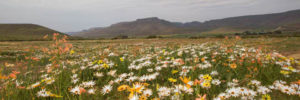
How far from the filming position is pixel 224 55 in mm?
5344

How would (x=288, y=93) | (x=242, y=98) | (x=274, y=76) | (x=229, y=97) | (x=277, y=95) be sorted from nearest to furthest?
(x=242, y=98) < (x=229, y=97) < (x=288, y=93) < (x=277, y=95) < (x=274, y=76)

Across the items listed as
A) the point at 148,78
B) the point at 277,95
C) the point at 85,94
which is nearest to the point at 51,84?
the point at 85,94

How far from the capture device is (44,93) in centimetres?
229

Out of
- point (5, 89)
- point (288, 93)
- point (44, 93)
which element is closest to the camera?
point (288, 93)

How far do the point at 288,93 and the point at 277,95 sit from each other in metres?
0.15

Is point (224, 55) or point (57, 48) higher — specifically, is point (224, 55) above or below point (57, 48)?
below

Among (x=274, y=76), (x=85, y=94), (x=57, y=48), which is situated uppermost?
(x=57, y=48)

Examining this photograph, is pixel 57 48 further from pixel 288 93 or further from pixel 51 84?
pixel 288 93

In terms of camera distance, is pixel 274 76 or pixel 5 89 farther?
pixel 274 76

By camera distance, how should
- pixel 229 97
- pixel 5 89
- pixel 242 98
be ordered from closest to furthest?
pixel 242 98 → pixel 229 97 → pixel 5 89

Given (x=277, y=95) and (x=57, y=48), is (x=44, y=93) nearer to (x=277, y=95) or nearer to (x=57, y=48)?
(x=57, y=48)

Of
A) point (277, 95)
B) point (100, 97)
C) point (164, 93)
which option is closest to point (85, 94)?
point (100, 97)

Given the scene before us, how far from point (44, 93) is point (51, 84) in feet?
1.71

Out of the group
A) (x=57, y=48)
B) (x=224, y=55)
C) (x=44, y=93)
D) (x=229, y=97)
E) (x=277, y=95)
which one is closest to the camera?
(x=229, y=97)
